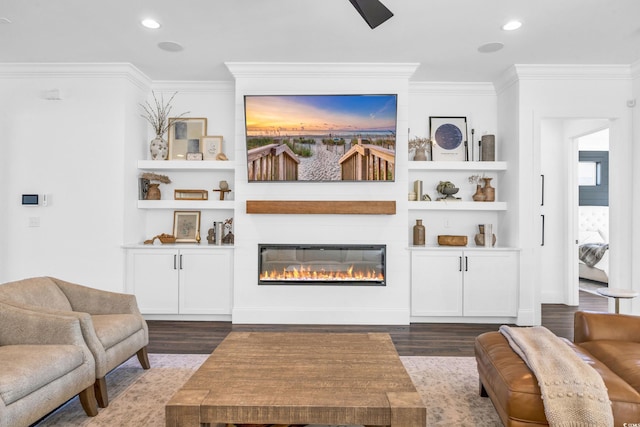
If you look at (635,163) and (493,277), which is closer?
(635,163)

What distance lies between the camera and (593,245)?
720cm

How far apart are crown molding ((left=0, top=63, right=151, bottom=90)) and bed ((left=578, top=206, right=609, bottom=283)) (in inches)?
305

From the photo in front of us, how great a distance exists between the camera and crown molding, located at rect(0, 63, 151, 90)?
174 inches

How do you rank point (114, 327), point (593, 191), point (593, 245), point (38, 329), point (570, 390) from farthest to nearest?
point (593, 191) → point (593, 245) → point (114, 327) → point (38, 329) → point (570, 390)

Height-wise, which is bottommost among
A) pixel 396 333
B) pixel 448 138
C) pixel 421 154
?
pixel 396 333

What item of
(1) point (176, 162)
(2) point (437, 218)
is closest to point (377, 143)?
(2) point (437, 218)

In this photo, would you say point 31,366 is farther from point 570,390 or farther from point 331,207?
point 331,207

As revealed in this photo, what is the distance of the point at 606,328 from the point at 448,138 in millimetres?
2983

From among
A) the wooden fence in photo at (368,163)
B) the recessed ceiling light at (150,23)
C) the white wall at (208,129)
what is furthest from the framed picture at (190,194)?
the recessed ceiling light at (150,23)

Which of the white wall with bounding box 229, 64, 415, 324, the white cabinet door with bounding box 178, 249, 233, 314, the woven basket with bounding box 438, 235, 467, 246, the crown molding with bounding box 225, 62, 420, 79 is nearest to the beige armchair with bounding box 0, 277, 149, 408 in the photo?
the white cabinet door with bounding box 178, 249, 233, 314

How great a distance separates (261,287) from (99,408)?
7.11 ft

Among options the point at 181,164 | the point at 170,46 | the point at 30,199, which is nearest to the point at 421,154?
the point at 181,164

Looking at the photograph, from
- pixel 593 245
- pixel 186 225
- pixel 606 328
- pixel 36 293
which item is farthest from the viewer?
pixel 593 245

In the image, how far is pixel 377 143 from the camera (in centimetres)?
442
